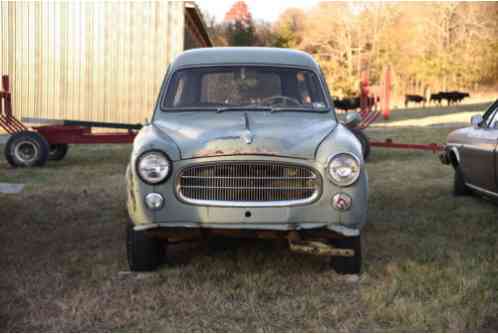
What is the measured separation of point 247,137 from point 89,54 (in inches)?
635

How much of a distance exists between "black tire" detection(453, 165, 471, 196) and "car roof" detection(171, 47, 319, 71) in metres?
3.21

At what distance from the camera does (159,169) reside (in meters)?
4.79

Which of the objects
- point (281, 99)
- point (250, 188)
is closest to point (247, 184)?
point (250, 188)

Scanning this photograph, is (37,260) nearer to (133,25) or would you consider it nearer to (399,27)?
(133,25)

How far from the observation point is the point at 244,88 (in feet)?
20.2

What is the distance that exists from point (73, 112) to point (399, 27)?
39574 mm

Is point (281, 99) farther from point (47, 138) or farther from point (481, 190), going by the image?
point (47, 138)

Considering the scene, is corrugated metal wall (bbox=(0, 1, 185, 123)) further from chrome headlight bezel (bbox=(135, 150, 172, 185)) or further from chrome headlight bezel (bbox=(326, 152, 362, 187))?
chrome headlight bezel (bbox=(326, 152, 362, 187))

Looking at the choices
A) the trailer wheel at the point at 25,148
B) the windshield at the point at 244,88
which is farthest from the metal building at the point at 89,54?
the windshield at the point at 244,88

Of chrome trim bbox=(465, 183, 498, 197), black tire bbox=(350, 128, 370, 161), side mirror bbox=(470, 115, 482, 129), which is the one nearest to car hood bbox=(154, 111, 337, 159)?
chrome trim bbox=(465, 183, 498, 197)

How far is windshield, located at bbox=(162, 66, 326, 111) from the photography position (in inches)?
236

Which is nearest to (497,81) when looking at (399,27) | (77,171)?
(399,27)

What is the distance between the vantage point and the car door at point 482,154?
274 inches

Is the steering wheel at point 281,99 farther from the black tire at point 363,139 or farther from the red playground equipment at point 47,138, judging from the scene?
the black tire at point 363,139
